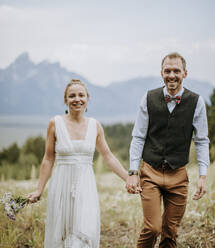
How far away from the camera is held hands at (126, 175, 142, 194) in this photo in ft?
8.35

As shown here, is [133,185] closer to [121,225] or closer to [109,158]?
[109,158]

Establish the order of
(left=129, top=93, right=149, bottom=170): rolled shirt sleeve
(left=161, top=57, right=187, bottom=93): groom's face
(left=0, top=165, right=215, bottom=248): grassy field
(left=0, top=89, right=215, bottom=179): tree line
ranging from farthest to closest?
1. (left=0, top=89, right=215, bottom=179): tree line
2. (left=0, top=165, right=215, bottom=248): grassy field
3. (left=129, top=93, right=149, bottom=170): rolled shirt sleeve
4. (left=161, top=57, right=187, bottom=93): groom's face

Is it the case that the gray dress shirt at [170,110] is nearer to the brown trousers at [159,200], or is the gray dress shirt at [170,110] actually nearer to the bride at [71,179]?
the brown trousers at [159,200]

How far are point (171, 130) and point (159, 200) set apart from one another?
559 mm

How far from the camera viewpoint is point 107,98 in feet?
66.4

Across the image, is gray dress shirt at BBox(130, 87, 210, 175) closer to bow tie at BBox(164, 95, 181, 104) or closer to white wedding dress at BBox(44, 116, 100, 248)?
bow tie at BBox(164, 95, 181, 104)

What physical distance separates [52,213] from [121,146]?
358 inches

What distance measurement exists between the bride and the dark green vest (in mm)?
500

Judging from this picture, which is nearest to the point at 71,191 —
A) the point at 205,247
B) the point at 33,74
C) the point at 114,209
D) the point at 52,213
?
the point at 52,213

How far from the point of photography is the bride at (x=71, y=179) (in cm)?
240

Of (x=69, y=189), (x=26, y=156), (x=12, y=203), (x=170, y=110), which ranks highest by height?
(x=170, y=110)

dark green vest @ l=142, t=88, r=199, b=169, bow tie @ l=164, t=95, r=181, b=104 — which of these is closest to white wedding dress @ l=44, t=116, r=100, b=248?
dark green vest @ l=142, t=88, r=199, b=169

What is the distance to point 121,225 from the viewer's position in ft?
14.2

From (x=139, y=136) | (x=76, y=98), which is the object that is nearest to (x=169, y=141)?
(x=139, y=136)
